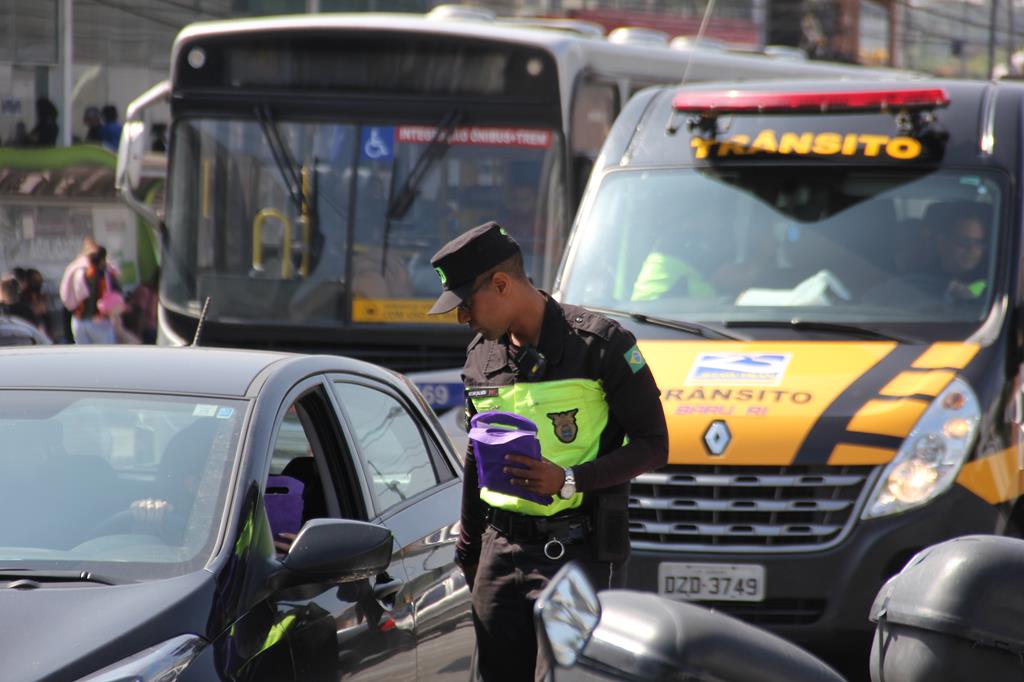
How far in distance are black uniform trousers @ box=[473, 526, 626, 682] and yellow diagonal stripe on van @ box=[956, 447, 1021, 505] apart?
2283mm

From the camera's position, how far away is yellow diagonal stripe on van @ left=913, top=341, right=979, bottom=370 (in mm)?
6395

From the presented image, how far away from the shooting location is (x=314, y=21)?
426 inches

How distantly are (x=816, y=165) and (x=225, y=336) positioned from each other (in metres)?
4.70

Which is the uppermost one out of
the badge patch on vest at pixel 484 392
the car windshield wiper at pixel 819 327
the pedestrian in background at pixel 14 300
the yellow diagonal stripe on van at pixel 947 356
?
the badge patch on vest at pixel 484 392

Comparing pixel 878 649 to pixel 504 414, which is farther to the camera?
pixel 504 414

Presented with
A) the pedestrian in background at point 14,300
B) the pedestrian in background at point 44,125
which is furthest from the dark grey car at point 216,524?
the pedestrian in background at point 44,125

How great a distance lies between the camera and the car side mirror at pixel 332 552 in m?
3.89

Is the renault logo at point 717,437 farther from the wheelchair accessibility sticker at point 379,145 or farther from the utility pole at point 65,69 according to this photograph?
the utility pole at point 65,69

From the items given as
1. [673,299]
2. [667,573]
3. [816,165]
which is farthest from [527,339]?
[816,165]

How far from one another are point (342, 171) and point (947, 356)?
5.30 meters

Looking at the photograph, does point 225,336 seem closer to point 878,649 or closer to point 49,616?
point 49,616

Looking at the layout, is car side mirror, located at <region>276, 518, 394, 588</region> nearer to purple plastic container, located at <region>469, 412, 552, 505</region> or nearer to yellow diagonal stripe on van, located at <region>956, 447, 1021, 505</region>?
purple plastic container, located at <region>469, 412, 552, 505</region>

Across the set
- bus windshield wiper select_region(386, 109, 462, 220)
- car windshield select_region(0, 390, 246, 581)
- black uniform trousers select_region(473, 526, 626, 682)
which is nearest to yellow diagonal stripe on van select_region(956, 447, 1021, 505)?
black uniform trousers select_region(473, 526, 626, 682)

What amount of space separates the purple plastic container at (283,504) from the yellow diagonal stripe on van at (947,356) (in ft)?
9.25
